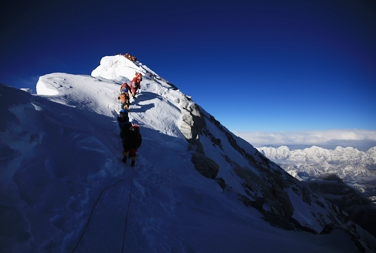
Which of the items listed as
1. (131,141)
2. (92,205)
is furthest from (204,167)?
(92,205)

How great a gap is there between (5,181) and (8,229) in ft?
4.13

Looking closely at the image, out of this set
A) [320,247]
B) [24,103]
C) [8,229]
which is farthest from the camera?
[24,103]

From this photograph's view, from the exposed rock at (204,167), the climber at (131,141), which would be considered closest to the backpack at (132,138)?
the climber at (131,141)

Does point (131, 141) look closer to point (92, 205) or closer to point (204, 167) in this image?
point (92, 205)

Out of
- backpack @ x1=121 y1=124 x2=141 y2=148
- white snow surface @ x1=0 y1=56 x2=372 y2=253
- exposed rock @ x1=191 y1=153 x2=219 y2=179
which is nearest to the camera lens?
white snow surface @ x1=0 y1=56 x2=372 y2=253

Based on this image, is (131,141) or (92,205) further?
(131,141)

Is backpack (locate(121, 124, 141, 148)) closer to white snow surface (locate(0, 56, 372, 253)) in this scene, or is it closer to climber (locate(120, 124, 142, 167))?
climber (locate(120, 124, 142, 167))

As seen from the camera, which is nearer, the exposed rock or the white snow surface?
the white snow surface

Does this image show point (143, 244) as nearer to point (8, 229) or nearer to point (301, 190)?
point (8, 229)

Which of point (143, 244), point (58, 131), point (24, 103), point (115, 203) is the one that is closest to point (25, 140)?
point (58, 131)

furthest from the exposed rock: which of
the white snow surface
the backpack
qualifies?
the backpack

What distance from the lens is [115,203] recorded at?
4188mm

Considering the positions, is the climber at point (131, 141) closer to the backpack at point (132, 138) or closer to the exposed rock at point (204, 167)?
the backpack at point (132, 138)

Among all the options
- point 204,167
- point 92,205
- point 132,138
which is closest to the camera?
point 92,205
